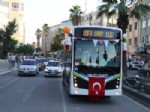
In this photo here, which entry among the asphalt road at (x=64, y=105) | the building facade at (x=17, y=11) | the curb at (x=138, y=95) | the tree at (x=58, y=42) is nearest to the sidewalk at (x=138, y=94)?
the curb at (x=138, y=95)

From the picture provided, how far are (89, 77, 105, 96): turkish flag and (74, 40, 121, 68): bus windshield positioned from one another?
59 centimetres

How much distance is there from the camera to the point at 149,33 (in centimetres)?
6781

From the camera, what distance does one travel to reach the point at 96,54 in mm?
15664

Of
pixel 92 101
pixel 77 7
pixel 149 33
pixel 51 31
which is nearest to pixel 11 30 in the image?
pixel 149 33

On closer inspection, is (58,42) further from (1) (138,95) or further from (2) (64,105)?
(2) (64,105)

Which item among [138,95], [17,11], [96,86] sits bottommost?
[138,95]

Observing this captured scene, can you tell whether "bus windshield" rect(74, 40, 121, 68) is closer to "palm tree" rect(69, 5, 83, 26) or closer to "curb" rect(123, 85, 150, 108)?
"curb" rect(123, 85, 150, 108)

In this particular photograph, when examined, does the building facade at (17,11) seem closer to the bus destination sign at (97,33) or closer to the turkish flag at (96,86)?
the bus destination sign at (97,33)

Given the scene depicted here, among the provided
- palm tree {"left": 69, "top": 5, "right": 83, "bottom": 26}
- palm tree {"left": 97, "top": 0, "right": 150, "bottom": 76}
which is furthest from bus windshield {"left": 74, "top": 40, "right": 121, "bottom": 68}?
palm tree {"left": 69, "top": 5, "right": 83, "bottom": 26}

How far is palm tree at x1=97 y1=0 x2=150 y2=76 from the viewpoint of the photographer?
31.5m

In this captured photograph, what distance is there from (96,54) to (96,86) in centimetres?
132

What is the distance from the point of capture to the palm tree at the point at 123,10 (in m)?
31.5

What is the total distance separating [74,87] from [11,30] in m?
46.7

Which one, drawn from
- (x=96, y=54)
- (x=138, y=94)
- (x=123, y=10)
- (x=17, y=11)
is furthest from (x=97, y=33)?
(x=17, y=11)
